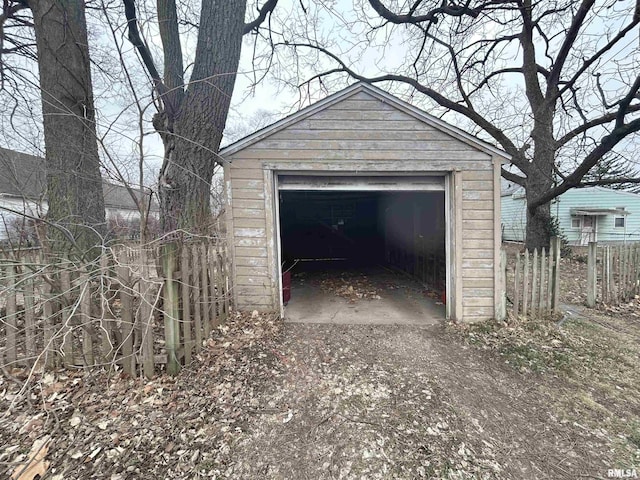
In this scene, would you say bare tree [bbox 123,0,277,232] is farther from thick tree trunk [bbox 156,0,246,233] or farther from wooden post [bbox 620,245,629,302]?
wooden post [bbox 620,245,629,302]

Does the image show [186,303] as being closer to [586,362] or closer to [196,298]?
[196,298]

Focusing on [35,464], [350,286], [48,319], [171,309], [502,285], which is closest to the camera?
[35,464]

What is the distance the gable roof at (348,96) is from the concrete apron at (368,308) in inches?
114

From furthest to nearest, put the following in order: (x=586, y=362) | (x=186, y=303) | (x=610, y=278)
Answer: (x=610, y=278)
(x=586, y=362)
(x=186, y=303)

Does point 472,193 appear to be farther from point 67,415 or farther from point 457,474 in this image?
point 67,415

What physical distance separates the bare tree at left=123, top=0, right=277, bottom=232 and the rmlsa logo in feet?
15.1

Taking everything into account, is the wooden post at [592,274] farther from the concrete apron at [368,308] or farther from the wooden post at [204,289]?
the wooden post at [204,289]

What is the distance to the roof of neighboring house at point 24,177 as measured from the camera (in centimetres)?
Result: 348

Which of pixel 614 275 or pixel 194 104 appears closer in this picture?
pixel 194 104

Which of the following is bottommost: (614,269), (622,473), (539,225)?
(622,473)

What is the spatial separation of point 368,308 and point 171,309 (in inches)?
143

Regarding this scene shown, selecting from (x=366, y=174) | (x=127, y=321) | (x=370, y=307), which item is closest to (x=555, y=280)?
(x=370, y=307)

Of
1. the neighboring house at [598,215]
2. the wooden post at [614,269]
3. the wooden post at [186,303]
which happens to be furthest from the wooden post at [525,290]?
the neighboring house at [598,215]

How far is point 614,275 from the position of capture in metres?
5.87
